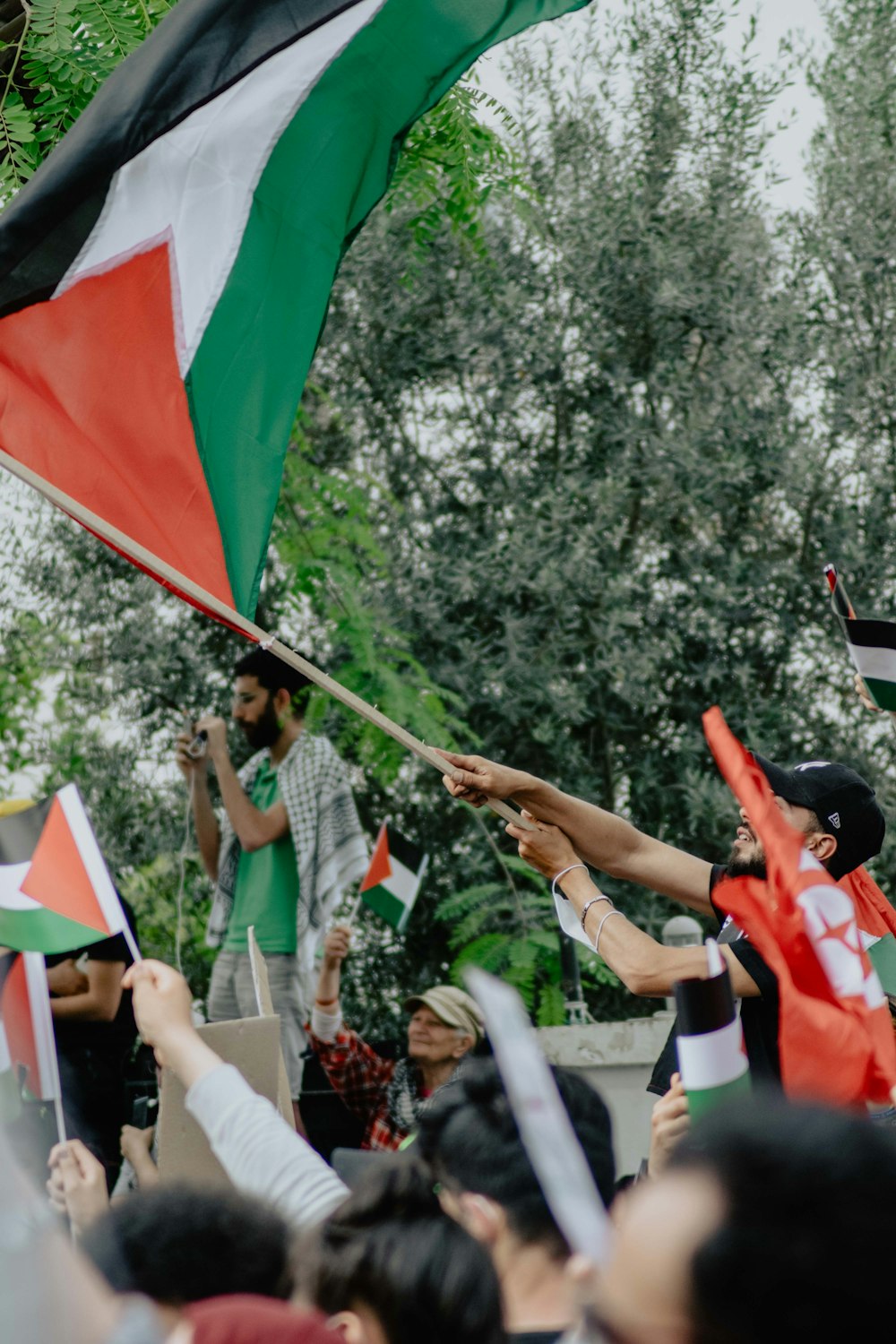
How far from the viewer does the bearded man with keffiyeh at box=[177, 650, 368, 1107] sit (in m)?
6.20

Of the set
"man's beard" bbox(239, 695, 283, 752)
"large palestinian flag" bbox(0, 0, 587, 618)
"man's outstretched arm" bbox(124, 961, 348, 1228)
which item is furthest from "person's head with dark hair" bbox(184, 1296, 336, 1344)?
"man's beard" bbox(239, 695, 283, 752)

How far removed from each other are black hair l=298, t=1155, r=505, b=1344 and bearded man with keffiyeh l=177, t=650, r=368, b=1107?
419cm

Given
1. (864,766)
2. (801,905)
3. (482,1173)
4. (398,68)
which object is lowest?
(864,766)

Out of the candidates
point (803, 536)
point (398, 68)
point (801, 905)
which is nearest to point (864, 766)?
point (803, 536)

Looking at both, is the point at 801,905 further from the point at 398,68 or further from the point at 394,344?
the point at 394,344

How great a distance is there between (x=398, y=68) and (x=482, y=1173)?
3188mm

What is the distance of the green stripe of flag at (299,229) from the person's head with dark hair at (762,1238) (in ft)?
9.94

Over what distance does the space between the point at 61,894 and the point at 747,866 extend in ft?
5.49

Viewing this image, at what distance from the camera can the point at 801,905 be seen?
2559mm

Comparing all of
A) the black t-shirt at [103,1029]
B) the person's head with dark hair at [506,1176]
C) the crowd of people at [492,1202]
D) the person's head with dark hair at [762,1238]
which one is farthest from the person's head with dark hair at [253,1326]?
the black t-shirt at [103,1029]

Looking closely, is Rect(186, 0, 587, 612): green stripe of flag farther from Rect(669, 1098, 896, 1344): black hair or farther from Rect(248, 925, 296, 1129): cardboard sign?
Rect(669, 1098, 896, 1344): black hair

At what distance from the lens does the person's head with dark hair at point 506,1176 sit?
203 cm

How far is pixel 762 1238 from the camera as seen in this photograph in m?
1.09

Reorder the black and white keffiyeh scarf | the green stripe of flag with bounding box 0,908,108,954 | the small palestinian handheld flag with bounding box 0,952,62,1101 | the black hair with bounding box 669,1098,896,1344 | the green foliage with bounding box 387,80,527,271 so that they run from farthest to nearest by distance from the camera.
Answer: the black and white keffiyeh scarf
the green foliage with bounding box 387,80,527,271
the green stripe of flag with bounding box 0,908,108,954
the small palestinian handheld flag with bounding box 0,952,62,1101
the black hair with bounding box 669,1098,896,1344
